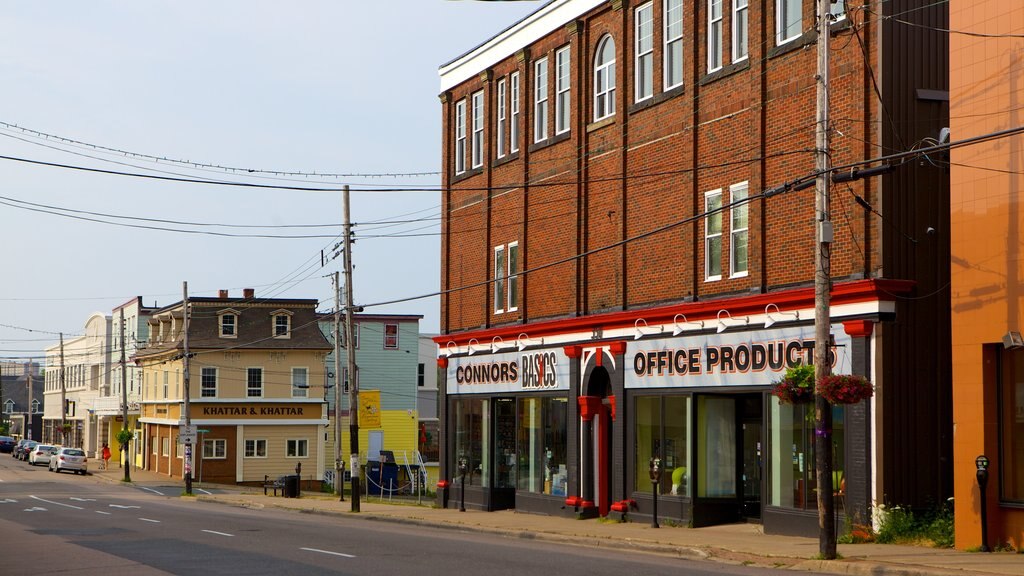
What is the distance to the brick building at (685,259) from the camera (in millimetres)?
21828

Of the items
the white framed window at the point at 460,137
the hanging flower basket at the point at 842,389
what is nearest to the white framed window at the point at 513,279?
the white framed window at the point at 460,137

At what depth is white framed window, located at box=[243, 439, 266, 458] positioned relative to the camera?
226 ft

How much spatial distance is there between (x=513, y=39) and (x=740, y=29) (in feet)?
33.5

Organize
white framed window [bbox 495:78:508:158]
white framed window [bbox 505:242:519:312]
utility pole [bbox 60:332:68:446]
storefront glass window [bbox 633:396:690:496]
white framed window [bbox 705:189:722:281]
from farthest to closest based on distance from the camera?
utility pole [bbox 60:332:68:446], white framed window [bbox 495:78:508:158], white framed window [bbox 505:242:519:312], storefront glass window [bbox 633:396:690:496], white framed window [bbox 705:189:722:281]

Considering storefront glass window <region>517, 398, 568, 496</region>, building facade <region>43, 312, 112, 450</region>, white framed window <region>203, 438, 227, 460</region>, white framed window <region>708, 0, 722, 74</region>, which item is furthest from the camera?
building facade <region>43, 312, 112, 450</region>

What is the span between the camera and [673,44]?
28188 mm

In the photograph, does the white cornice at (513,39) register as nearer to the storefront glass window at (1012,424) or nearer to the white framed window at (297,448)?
the storefront glass window at (1012,424)

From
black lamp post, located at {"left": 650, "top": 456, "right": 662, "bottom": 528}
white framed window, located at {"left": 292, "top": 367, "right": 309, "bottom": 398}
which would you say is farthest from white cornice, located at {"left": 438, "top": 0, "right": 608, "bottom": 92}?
white framed window, located at {"left": 292, "top": 367, "right": 309, "bottom": 398}

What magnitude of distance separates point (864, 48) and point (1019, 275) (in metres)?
5.52

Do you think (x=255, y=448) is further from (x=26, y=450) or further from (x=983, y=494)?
(x=983, y=494)

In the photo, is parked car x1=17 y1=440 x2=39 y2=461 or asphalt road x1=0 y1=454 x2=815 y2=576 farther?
parked car x1=17 y1=440 x2=39 y2=461

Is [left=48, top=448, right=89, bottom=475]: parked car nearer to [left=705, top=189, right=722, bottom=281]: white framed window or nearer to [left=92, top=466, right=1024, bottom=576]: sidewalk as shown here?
[left=92, top=466, right=1024, bottom=576]: sidewalk

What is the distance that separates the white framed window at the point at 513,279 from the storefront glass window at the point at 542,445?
2.90m

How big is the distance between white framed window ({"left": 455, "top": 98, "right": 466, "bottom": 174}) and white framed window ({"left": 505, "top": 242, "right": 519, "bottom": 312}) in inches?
165
